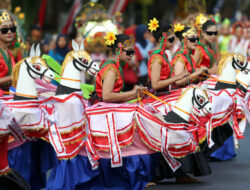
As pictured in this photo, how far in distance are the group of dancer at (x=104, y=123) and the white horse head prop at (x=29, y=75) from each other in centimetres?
1

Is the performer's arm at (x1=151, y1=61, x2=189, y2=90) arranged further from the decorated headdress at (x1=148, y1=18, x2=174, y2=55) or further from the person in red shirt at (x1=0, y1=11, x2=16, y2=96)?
the person in red shirt at (x1=0, y1=11, x2=16, y2=96)

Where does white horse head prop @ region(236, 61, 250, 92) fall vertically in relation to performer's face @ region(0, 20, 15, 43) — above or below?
below

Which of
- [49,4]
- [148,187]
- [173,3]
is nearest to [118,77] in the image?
[148,187]

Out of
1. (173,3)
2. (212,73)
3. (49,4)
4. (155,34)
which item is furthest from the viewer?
(173,3)

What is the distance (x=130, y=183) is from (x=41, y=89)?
71.7 inches

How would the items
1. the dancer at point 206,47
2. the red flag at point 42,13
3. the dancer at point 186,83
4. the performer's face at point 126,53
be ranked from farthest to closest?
1. the red flag at point 42,13
2. the dancer at point 206,47
3. the dancer at point 186,83
4. the performer's face at point 126,53

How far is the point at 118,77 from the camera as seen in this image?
7.79 metres

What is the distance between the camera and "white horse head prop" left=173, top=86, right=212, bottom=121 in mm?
7840

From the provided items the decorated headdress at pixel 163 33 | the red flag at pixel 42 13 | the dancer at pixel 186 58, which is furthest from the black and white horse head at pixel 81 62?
the red flag at pixel 42 13

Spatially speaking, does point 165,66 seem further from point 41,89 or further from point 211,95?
point 41,89

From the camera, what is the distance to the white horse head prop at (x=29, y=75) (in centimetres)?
711

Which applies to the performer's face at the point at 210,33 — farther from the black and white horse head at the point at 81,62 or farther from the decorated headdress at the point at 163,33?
the black and white horse head at the point at 81,62

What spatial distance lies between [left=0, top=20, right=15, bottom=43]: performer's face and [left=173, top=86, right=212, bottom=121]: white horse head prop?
2.08 metres

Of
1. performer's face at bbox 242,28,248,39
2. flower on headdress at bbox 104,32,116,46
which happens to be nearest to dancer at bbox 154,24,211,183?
flower on headdress at bbox 104,32,116,46
